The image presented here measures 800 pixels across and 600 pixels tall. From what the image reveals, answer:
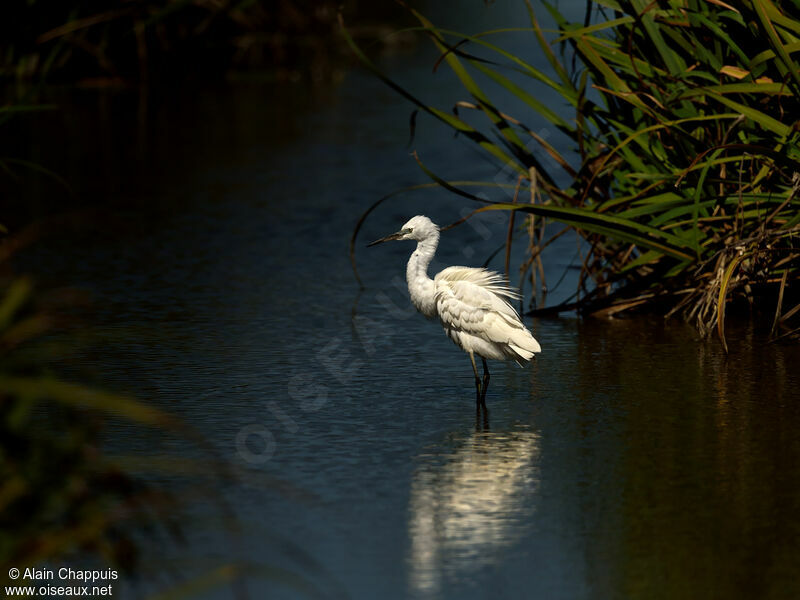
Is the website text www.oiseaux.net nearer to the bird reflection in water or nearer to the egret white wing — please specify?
the bird reflection in water

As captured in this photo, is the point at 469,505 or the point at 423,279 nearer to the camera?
the point at 469,505

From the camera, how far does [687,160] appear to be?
26.2 feet

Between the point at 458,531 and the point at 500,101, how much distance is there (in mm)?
15723

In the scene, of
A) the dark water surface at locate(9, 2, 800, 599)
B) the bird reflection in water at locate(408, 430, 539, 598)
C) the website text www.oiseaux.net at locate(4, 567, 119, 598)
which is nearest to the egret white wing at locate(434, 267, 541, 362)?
the dark water surface at locate(9, 2, 800, 599)

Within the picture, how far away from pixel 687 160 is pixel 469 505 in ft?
11.5

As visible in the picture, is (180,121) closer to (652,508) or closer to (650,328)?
(650,328)

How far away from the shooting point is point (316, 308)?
9.12 metres

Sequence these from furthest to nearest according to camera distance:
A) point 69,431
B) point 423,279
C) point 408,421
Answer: point 423,279 < point 408,421 < point 69,431

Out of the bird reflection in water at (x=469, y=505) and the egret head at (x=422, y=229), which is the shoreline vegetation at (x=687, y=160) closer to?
the egret head at (x=422, y=229)

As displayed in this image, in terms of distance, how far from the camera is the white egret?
6.79m

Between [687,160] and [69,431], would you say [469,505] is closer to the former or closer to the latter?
[69,431]

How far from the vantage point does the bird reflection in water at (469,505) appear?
4.60 metres

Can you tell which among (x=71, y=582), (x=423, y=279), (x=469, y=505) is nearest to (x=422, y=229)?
(x=423, y=279)

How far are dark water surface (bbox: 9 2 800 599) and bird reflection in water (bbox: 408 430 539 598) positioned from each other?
0.01 m
